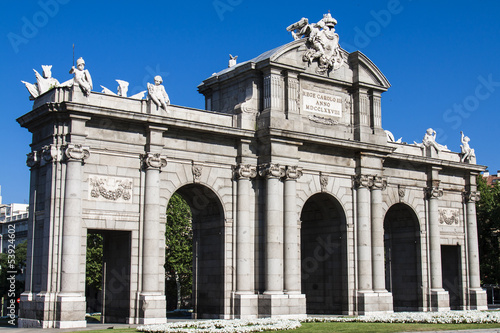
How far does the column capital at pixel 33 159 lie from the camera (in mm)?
33306

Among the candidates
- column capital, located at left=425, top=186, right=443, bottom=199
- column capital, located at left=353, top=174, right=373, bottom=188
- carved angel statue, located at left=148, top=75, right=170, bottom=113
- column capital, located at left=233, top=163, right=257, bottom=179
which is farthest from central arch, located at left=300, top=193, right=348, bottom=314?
carved angel statue, located at left=148, top=75, right=170, bottom=113

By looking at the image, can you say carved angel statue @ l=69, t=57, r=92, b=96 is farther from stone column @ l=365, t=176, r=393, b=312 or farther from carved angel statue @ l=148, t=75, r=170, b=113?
stone column @ l=365, t=176, r=393, b=312

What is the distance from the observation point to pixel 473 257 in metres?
47.7

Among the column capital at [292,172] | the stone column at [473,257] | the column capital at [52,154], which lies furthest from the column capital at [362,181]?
the column capital at [52,154]

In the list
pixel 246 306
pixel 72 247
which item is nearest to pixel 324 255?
pixel 246 306

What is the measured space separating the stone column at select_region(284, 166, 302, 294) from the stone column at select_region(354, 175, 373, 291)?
4.66 m

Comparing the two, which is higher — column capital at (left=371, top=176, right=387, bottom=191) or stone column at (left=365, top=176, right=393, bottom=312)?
column capital at (left=371, top=176, right=387, bottom=191)

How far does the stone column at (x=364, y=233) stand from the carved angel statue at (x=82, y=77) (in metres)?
17.1

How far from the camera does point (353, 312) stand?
1537 inches

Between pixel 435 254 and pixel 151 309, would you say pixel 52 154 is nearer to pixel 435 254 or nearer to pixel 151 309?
pixel 151 309

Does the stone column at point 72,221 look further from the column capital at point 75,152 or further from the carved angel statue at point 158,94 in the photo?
the carved angel statue at point 158,94

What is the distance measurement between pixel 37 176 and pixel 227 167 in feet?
32.6

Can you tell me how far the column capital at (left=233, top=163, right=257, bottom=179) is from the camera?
36438 millimetres

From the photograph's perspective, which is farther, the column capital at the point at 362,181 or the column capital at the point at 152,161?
the column capital at the point at 362,181
